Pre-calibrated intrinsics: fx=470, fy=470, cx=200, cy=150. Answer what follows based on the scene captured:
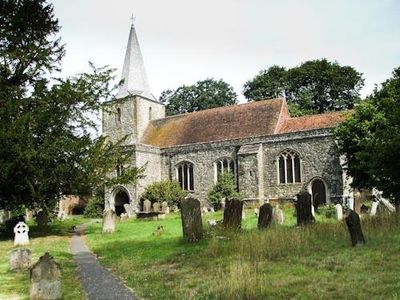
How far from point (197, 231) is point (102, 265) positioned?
9.69 ft

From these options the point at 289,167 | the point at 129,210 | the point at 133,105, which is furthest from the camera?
the point at 133,105

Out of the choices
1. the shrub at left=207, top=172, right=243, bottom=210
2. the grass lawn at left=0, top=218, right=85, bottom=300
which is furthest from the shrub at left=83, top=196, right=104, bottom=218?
the grass lawn at left=0, top=218, right=85, bottom=300

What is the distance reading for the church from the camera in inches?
1186

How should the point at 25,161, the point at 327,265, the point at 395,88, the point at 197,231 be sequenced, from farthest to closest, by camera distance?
the point at 395,88 < the point at 25,161 < the point at 197,231 < the point at 327,265

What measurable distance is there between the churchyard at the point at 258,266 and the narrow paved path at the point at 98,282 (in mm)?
168

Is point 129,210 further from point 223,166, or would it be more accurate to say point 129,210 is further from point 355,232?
point 355,232

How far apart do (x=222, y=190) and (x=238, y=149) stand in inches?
124

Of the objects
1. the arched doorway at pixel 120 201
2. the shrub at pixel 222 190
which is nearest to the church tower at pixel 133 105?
the arched doorway at pixel 120 201

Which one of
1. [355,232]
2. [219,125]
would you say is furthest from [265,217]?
[219,125]

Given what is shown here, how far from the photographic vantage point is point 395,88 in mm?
17844

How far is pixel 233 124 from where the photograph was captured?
35031mm

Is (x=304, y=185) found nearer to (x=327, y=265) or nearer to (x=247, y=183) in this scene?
(x=247, y=183)

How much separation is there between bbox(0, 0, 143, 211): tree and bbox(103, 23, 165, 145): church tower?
19741 millimetres

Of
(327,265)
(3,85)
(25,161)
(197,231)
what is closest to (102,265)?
(197,231)
